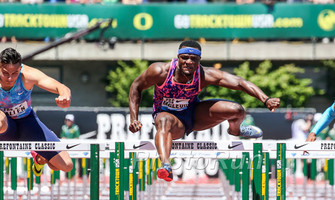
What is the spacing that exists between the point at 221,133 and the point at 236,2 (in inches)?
242

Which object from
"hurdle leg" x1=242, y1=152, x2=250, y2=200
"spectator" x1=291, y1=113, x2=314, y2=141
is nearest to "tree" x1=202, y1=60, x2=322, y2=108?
"spectator" x1=291, y1=113, x2=314, y2=141

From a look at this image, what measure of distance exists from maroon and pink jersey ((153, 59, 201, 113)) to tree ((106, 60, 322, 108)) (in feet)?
39.4

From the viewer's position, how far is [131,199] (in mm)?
7773

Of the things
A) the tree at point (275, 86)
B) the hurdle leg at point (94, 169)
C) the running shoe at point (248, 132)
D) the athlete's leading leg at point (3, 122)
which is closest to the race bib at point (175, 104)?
the running shoe at point (248, 132)

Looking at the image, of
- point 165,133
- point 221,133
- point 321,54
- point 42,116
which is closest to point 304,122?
point 221,133

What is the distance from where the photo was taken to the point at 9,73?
676 centimetres

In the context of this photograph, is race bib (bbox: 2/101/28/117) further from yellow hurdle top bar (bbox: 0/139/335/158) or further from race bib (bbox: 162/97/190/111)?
race bib (bbox: 162/97/190/111)

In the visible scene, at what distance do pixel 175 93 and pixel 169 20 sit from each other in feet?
43.8

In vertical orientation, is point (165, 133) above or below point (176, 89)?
below

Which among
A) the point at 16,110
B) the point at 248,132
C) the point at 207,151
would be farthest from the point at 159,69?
the point at 16,110

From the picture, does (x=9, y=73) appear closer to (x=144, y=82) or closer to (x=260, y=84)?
(x=144, y=82)

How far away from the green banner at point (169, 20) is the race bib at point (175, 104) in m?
13.1

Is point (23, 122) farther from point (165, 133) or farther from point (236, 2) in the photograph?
point (236, 2)

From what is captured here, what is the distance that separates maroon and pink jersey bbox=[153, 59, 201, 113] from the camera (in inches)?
269
